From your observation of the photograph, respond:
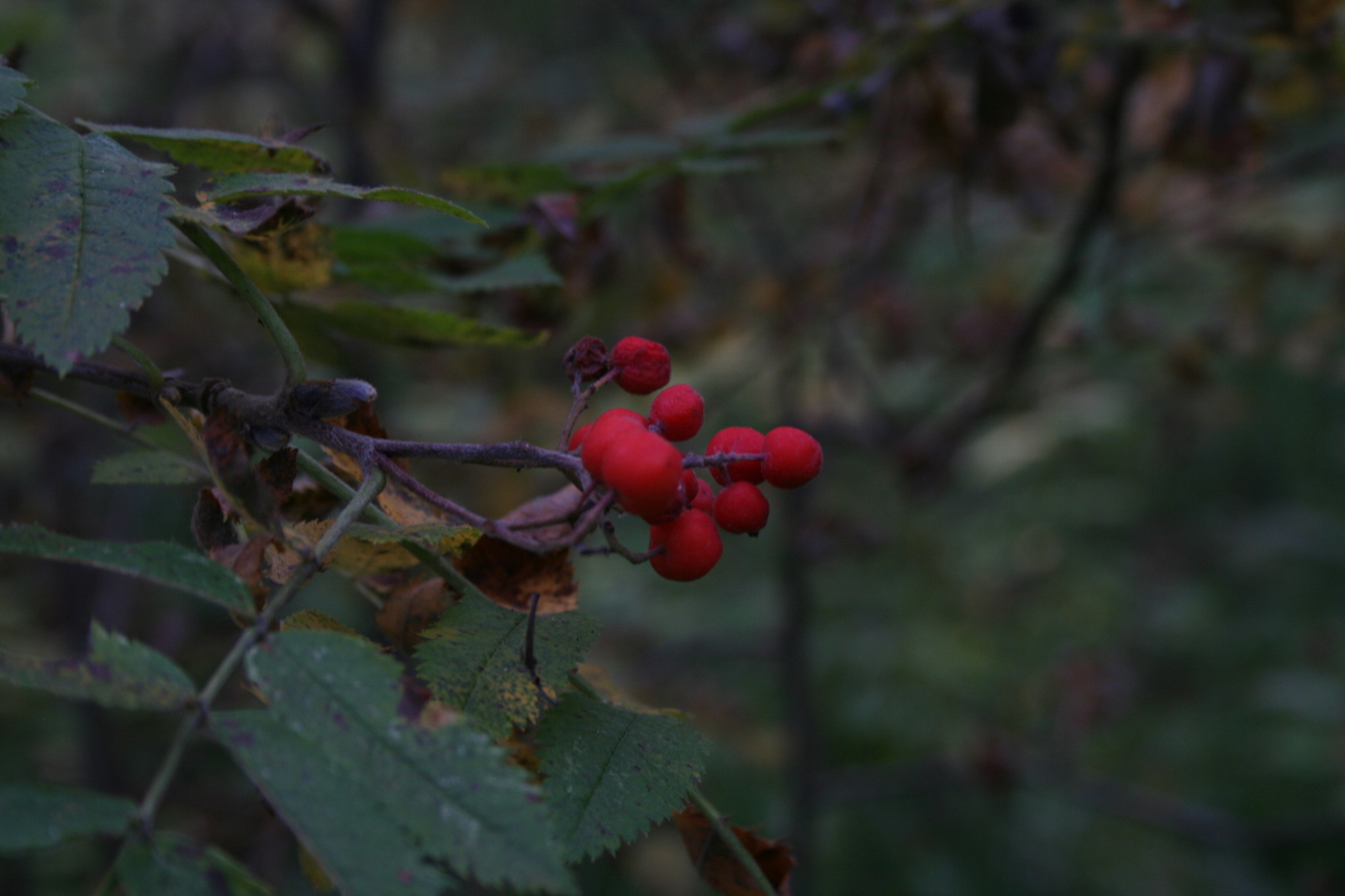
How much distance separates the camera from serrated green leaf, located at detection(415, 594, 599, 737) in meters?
0.80

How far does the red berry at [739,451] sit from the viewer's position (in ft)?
2.99

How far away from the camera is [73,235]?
30.7 inches

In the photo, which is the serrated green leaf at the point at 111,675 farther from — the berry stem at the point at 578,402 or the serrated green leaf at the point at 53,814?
the berry stem at the point at 578,402

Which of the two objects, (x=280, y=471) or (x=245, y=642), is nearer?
(x=245, y=642)

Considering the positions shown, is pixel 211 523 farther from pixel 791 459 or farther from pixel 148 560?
pixel 791 459

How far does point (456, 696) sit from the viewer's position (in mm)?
804

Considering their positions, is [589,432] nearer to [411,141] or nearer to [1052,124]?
[1052,124]

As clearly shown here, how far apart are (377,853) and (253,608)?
0.79ft

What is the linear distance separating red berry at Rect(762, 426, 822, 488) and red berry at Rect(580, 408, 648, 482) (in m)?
0.14

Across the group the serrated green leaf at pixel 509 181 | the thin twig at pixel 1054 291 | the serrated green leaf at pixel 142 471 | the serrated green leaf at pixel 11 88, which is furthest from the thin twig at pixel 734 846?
the thin twig at pixel 1054 291

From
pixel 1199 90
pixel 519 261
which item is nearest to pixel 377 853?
pixel 519 261

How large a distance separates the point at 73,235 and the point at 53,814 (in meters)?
0.46

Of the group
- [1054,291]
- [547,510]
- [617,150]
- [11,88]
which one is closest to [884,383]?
[1054,291]

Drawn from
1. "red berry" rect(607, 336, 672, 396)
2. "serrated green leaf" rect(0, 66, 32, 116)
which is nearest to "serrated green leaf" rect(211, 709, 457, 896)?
"red berry" rect(607, 336, 672, 396)
